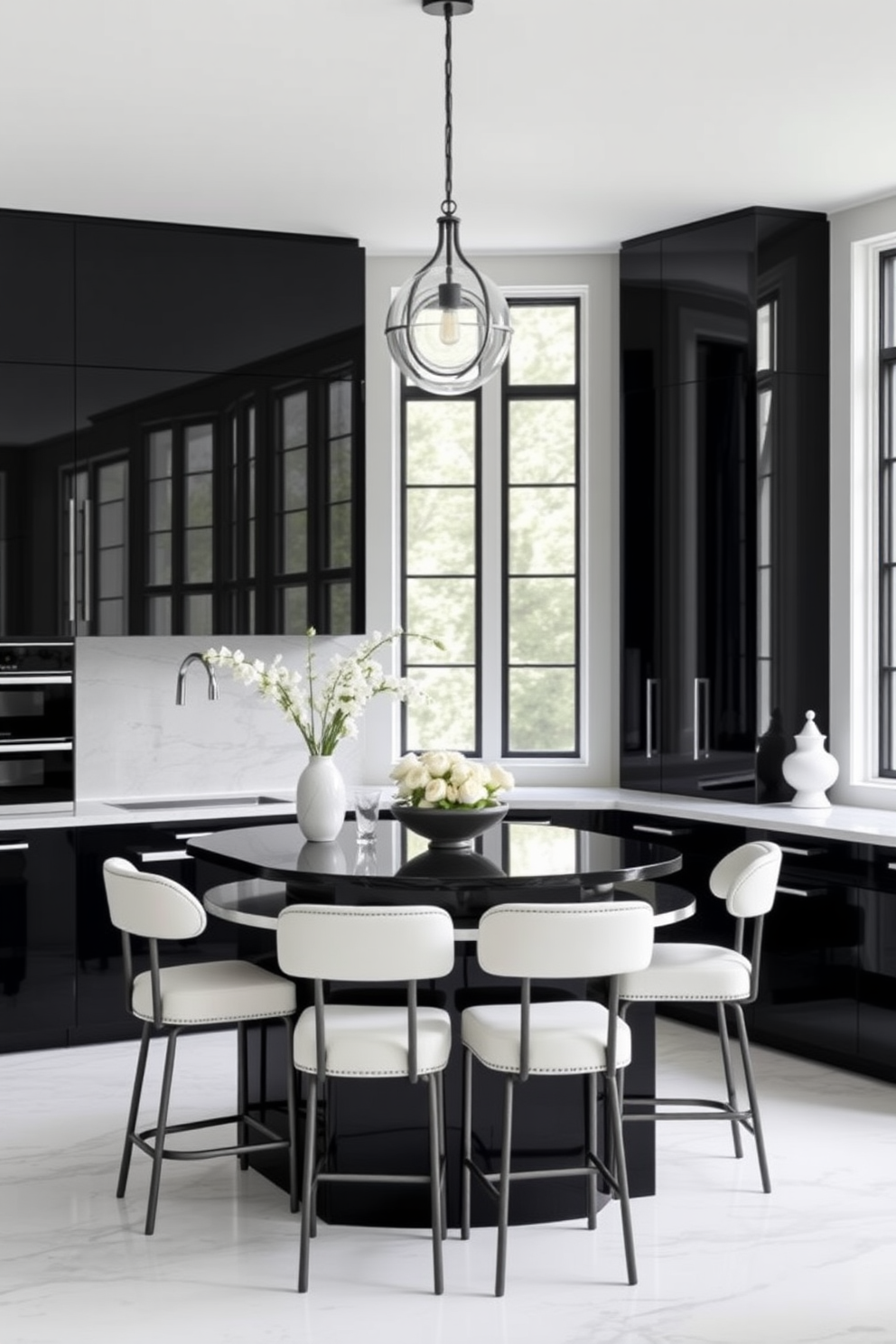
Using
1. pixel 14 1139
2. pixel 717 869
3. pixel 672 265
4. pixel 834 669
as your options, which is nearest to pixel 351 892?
pixel 717 869

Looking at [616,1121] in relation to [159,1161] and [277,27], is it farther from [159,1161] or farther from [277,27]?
[277,27]

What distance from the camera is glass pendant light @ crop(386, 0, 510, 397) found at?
4.13 m

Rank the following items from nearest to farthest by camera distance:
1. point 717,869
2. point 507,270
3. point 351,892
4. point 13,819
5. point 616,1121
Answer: point 616,1121, point 351,892, point 717,869, point 13,819, point 507,270

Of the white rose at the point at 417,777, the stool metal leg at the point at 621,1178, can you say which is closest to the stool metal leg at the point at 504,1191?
the stool metal leg at the point at 621,1178

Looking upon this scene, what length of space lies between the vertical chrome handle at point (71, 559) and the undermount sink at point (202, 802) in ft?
2.55

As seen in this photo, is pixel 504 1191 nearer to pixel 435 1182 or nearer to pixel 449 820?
pixel 435 1182

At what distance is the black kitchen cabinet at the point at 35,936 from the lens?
19.8 feet

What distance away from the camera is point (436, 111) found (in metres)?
5.14

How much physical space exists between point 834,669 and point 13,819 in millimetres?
3217

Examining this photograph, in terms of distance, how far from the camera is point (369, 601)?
23.5 ft

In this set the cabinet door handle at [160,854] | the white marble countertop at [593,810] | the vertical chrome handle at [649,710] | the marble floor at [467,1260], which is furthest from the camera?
the vertical chrome handle at [649,710]

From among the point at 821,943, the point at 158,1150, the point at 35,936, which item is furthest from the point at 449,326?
the point at 35,936

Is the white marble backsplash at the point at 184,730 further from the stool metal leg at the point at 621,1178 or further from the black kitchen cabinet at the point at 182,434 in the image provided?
the stool metal leg at the point at 621,1178

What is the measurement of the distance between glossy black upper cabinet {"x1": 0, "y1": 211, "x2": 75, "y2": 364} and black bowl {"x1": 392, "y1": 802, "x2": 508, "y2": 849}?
2.72m
